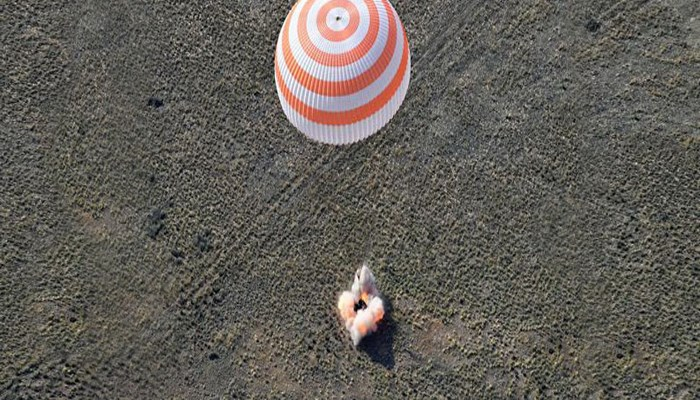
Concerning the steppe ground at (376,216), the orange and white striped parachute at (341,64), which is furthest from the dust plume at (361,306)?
the orange and white striped parachute at (341,64)

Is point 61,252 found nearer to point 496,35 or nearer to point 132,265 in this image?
point 132,265

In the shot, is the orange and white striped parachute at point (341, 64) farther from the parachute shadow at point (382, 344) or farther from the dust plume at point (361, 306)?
the parachute shadow at point (382, 344)

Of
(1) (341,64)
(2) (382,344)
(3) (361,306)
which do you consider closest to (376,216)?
(3) (361,306)

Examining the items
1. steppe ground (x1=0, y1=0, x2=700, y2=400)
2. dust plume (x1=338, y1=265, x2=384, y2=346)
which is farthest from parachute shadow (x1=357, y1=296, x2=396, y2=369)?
dust plume (x1=338, y1=265, x2=384, y2=346)

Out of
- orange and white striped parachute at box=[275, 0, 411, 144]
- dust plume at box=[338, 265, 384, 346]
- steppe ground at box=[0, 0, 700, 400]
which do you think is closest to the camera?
orange and white striped parachute at box=[275, 0, 411, 144]

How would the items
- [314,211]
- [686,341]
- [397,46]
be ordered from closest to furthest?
1. [397,46]
2. [686,341]
3. [314,211]

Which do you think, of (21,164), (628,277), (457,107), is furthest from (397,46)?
(21,164)

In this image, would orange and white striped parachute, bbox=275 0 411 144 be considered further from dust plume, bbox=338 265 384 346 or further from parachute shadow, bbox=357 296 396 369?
parachute shadow, bbox=357 296 396 369
